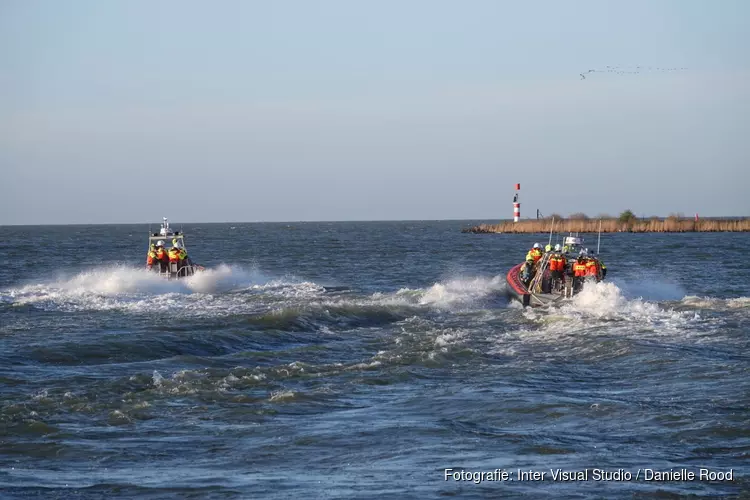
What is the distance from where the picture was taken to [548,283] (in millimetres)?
27156

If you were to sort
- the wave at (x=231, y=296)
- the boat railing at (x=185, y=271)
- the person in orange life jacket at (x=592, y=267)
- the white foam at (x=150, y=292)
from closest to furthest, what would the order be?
the person in orange life jacket at (x=592, y=267) → the wave at (x=231, y=296) → the white foam at (x=150, y=292) → the boat railing at (x=185, y=271)

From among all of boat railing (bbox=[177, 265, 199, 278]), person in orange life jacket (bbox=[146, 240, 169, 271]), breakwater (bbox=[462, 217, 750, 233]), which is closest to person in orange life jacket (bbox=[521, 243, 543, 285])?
boat railing (bbox=[177, 265, 199, 278])

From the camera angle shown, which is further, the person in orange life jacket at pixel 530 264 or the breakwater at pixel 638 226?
the breakwater at pixel 638 226

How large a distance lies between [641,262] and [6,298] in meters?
30.1

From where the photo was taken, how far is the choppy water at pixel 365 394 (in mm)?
9789

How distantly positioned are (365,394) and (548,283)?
14045 mm

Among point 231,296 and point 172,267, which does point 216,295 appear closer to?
point 231,296

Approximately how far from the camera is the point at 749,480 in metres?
9.34

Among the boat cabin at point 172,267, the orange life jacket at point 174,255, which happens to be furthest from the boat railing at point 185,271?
the orange life jacket at point 174,255

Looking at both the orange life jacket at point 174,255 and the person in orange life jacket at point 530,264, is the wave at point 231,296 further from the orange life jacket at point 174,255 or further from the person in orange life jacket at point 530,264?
the person in orange life jacket at point 530,264

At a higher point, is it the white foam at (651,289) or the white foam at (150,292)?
the white foam at (651,289)

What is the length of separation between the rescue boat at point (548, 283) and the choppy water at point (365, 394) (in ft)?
1.84

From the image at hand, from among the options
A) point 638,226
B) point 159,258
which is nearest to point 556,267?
point 159,258

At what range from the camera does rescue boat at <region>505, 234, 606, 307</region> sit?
1025 inches
